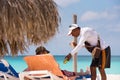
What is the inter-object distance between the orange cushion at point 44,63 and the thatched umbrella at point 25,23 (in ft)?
1.03

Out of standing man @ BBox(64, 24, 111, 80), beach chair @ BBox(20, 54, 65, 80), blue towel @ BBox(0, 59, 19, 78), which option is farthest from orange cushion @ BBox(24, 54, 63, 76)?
standing man @ BBox(64, 24, 111, 80)

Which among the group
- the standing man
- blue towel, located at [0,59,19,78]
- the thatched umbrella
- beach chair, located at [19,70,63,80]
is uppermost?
the thatched umbrella

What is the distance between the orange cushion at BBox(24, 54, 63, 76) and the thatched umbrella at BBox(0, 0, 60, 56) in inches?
12.4

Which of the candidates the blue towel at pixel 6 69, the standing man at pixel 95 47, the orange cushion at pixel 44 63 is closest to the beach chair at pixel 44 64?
the orange cushion at pixel 44 63

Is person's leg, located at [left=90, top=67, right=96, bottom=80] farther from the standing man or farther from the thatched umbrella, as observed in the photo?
the thatched umbrella

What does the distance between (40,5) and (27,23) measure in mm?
381

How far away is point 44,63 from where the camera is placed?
4.92m

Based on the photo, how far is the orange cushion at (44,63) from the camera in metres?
4.81

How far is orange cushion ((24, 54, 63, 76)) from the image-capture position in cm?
481

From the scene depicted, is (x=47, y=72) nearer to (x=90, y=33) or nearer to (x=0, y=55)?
(x=90, y=33)

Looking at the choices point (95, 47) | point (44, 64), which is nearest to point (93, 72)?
point (95, 47)

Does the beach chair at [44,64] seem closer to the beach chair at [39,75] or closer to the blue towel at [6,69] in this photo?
the beach chair at [39,75]

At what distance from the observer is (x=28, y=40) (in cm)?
552

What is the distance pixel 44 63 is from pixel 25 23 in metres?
0.52
